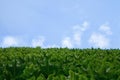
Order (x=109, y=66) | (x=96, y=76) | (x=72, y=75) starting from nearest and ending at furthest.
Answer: (x=72, y=75) < (x=96, y=76) < (x=109, y=66)

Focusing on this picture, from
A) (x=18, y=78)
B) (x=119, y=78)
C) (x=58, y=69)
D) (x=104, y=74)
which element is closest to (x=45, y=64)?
(x=58, y=69)

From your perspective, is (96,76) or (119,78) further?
(96,76)

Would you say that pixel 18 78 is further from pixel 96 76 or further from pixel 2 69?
pixel 96 76

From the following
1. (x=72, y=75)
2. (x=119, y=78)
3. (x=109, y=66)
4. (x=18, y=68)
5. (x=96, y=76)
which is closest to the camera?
(x=72, y=75)

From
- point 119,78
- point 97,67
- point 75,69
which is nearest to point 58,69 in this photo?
point 75,69

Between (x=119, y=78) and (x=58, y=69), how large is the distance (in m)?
2.94

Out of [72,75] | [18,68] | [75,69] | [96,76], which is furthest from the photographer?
[18,68]

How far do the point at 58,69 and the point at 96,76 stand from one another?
7.25 ft

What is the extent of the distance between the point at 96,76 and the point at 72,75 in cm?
152

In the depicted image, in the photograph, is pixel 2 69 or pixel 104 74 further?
pixel 2 69

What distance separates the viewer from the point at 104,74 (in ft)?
31.3

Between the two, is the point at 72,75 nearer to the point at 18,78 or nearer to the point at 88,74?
the point at 88,74

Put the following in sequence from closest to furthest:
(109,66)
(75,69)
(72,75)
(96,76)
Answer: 1. (72,75)
2. (96,76)
3. (109,66)
4. (75,69)

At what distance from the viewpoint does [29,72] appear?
10.3 metres
